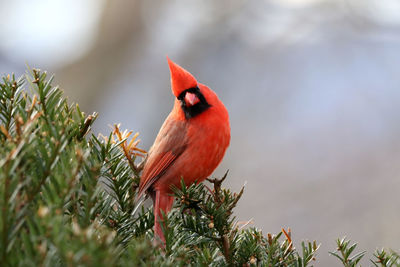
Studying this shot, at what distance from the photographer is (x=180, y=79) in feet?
4.65

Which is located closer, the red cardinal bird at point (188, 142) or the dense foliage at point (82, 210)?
the dense foliage at point (82, 210)

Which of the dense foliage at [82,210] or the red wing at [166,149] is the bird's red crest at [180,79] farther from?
the dense foliage at [82,210]

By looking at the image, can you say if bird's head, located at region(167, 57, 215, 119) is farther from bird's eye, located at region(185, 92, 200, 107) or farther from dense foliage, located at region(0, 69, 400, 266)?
dense foliage, located at region(0, 69, 400, 266)

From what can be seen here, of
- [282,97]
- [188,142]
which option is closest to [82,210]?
[188,142]

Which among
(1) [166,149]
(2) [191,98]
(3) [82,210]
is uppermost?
(2) [191,98]

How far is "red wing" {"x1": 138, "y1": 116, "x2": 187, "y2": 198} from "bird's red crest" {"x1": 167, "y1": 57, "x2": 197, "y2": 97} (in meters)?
0.12

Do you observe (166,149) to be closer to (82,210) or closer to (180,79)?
(180,79)

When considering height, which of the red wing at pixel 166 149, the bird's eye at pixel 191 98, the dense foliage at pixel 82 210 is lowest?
the dense foliage at pixel 82 210

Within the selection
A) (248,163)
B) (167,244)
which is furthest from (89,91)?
(167,244)

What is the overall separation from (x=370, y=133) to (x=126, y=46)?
360 centimetres

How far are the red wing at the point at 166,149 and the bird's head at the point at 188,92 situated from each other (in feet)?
0.20

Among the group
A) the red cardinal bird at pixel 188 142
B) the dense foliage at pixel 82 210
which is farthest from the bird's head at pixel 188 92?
the dense foliage at pixel 82 210

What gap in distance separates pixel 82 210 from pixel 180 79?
822mm

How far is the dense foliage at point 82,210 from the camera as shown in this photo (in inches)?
16.2
